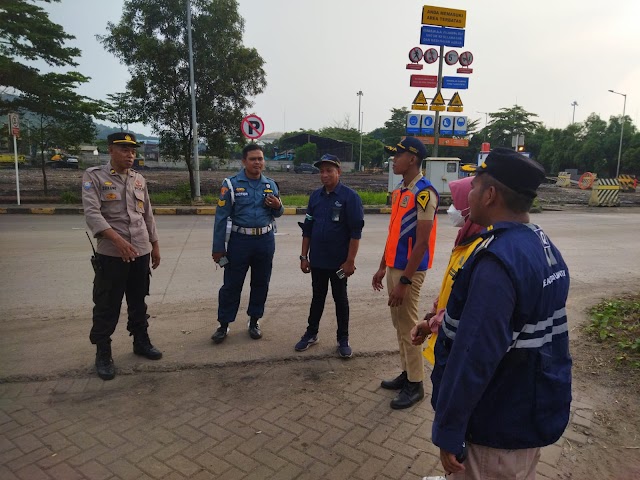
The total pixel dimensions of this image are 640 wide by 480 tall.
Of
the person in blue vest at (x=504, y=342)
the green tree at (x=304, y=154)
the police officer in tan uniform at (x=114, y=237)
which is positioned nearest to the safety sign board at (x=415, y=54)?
the police officer in tan uniform at (x=114, y=237)

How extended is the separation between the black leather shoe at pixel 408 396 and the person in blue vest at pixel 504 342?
63.0 inches

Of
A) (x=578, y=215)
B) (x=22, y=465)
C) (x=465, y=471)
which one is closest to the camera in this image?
(x=465, y=471)

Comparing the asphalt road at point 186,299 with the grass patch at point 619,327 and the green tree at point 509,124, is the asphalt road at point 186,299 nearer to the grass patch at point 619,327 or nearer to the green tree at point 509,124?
the grass patch at point 619,327

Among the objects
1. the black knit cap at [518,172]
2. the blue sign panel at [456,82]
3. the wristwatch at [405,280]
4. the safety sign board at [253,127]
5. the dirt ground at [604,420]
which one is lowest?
the dirt ground at [604,420]

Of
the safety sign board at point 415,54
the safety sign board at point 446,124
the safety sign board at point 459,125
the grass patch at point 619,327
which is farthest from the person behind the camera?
the safety sign board at point 459,125

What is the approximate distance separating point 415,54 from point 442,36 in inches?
50.1

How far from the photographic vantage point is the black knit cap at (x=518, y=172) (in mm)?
1590

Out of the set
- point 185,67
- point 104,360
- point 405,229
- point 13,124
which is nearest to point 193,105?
point 185,67

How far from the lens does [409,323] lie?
3430 millimetres

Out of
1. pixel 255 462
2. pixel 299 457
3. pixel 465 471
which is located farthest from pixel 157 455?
pixel 465 471

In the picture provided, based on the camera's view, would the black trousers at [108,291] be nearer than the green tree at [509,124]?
Yes

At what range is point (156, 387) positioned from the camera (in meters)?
3.54

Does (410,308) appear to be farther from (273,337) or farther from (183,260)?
(183,260)

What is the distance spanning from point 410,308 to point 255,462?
1505mm
